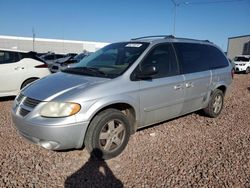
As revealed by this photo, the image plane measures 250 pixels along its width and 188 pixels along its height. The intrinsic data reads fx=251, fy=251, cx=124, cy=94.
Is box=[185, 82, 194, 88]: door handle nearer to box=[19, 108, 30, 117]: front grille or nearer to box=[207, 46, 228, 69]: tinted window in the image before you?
box=[207, 46, 228, 69]: tinted window

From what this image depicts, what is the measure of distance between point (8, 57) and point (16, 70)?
0.45 m

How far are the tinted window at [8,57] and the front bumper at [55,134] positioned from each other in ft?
13.8

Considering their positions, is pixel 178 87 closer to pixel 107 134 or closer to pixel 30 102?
pixel 107 134

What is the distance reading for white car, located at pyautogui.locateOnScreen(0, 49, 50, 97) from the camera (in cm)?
687

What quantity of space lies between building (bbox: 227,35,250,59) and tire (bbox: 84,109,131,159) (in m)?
44.1

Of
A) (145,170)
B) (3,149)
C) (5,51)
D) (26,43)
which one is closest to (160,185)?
(145,170)

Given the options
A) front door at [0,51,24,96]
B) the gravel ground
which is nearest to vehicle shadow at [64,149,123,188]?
the gravel ground

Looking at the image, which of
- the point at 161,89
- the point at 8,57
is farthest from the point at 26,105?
the point at 8,57

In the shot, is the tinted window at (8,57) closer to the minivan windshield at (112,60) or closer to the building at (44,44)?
the minivan windshield at (112,60)

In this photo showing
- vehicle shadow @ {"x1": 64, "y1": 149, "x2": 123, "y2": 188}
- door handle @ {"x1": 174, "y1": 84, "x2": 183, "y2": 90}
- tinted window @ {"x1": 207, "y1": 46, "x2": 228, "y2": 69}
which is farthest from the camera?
tinted window @ {"x1": 207, "y1": 46, "x2": 228, "y2": 69}

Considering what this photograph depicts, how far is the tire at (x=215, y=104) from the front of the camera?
5.59 meters

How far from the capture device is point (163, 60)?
4391mm

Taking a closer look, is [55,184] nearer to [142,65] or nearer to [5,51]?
[142,65]

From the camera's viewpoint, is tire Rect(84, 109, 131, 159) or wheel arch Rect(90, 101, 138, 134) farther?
wheel arch Rect(90, 101, 138, 134)
